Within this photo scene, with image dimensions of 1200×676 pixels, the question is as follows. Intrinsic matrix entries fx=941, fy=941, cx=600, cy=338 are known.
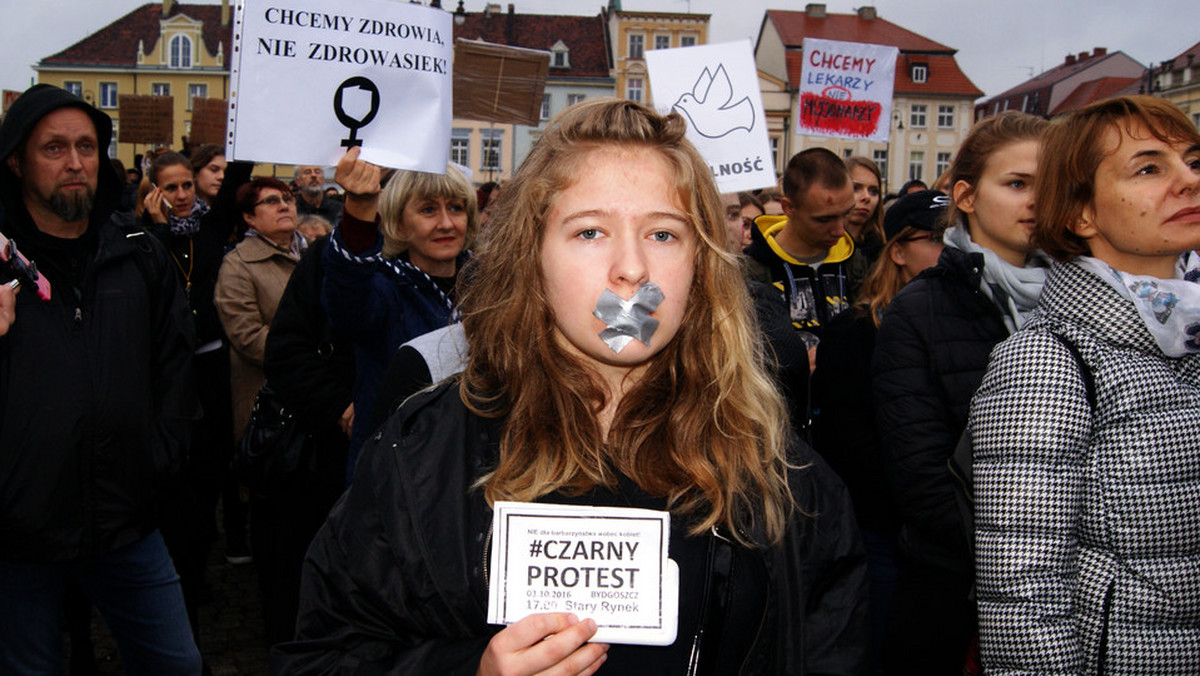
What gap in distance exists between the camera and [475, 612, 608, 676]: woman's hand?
4.61ft

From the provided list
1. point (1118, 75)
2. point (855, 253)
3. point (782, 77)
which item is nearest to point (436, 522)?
point (855, 253)

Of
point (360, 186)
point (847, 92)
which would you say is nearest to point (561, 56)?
point (847, 92)

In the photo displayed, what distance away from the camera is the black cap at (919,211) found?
3539 mm

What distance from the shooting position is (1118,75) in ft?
206

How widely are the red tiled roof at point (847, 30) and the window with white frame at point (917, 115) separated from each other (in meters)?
3.77

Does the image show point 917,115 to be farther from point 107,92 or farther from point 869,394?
point 869,394

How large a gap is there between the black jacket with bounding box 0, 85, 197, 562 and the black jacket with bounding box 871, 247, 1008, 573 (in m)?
2.41

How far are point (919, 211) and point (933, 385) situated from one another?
3.81ft

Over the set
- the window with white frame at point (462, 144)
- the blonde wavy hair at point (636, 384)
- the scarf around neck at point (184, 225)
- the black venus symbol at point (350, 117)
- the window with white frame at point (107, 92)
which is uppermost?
the window with white frame at point (107, 92)

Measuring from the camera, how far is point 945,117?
59.6 metres

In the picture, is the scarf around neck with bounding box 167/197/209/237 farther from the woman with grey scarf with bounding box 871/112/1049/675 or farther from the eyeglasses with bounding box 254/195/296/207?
the woman with grey scarf with bounding box 871/112/1049/675

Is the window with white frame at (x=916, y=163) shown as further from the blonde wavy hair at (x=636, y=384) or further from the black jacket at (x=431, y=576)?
the black jacket at (x=431, y=576)

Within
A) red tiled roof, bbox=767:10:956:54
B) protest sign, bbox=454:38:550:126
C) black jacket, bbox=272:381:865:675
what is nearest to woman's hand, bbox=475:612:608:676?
black jacket, bbox=272:381:865:675

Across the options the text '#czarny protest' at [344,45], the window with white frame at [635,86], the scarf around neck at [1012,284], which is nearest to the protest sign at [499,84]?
the text '#czarny protest' at [344,45]
